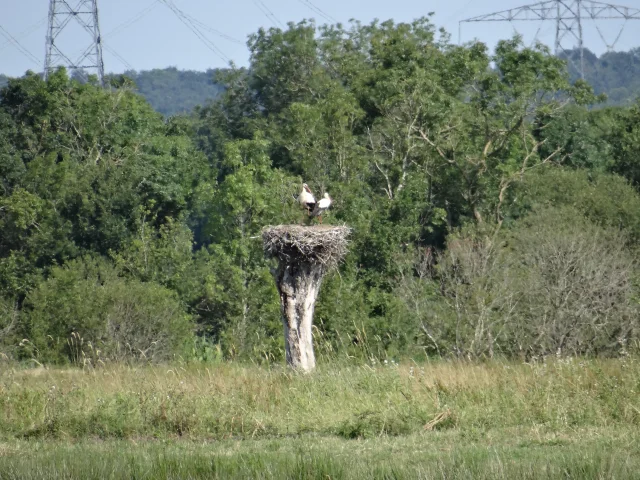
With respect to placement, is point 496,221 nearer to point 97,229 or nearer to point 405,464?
point 97,229

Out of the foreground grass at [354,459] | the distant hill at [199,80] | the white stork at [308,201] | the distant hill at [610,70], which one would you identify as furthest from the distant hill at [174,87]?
the foreground grass at [354,459]

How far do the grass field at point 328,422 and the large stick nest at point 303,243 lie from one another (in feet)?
8.07

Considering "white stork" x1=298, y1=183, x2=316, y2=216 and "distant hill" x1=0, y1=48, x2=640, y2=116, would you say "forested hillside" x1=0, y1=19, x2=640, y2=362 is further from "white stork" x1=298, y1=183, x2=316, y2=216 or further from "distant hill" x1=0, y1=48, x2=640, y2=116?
"distant hill" x1=0, y1=48, x2=640, y2=116

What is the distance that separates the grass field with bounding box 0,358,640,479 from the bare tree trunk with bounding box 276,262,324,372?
1.85 m

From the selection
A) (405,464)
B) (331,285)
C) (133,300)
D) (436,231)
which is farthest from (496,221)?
(405,464)

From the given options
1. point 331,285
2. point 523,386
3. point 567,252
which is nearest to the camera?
point 523,386

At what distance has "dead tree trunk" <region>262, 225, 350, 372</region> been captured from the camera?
16.9 m

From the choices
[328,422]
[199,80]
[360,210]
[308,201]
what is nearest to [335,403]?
[328,422]

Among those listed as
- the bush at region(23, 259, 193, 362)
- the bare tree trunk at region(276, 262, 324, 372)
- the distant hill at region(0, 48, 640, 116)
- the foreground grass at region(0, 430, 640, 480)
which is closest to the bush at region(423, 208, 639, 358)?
the bare tree trunk at region(276, 262, 324, 372)

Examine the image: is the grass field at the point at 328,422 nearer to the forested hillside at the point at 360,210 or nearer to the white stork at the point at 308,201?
the white stork at the point at 308,201

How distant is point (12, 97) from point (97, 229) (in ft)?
33.9

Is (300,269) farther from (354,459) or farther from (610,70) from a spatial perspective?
(610,70)

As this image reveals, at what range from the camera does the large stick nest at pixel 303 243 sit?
16.9m

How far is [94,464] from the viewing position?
996cm
